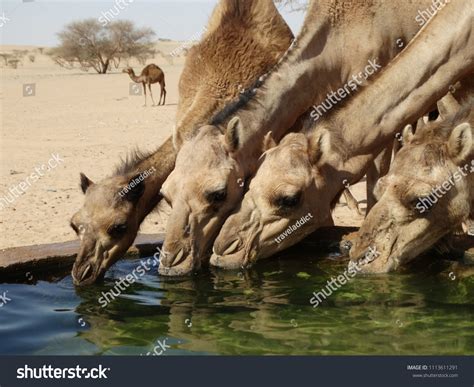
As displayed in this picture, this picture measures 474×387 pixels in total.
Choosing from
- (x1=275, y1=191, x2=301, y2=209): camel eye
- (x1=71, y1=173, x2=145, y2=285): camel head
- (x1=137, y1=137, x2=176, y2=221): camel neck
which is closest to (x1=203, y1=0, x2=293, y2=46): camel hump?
A: (x1=137, y1=137, x2=176, y2=221): camel neck

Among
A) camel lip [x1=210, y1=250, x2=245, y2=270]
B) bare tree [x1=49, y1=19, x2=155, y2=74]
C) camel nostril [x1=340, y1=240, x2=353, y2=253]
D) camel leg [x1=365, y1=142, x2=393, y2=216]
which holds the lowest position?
camel lip [x1=210, y1=250, x2=245, y2=270]

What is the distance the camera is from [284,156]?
21.8 ft

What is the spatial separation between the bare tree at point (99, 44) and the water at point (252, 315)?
39.8m

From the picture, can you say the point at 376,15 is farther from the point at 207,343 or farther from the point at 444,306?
the point at 207,343

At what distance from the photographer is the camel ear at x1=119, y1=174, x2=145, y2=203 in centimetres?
692

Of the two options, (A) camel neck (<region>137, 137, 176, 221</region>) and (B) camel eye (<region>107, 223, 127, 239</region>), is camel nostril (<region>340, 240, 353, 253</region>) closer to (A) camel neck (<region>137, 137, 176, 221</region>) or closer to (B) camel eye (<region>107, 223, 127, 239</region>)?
(A) camel neck (<region>137, 137, 176, 221</region>)

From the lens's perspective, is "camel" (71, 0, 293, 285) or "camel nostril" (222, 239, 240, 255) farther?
"camel" (71, 0, 293, 285)

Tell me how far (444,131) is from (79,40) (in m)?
46.9

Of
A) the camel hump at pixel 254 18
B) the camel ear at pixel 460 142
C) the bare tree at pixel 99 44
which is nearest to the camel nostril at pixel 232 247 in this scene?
the camel ear at pixel 460 142

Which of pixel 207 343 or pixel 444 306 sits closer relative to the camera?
pixel 207 343

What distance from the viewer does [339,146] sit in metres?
6.77

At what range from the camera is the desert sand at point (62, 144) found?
891cm

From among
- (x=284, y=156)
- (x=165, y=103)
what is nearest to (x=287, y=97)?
(x=284, y=156)
